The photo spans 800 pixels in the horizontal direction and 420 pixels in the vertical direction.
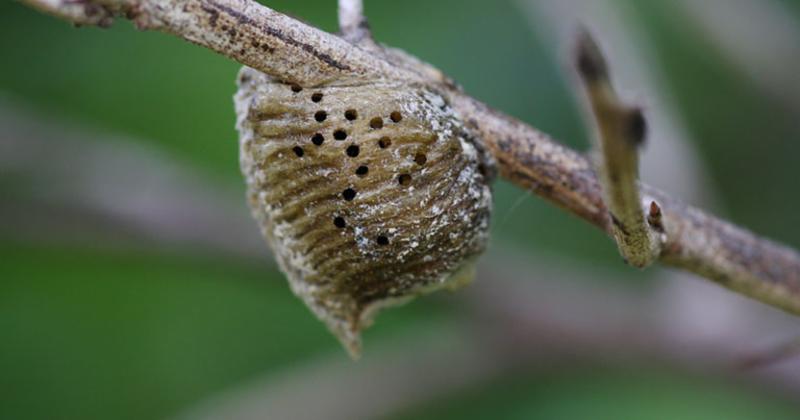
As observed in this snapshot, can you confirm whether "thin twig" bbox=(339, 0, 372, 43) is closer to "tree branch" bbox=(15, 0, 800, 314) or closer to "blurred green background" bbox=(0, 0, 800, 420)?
"tree branch" bbox=(15, 0, 800, 314)

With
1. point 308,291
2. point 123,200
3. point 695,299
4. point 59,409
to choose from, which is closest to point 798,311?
point 308,291

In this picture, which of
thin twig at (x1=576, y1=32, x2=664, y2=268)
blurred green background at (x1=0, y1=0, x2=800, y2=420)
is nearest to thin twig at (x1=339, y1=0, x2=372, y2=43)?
thin twig at (x1=576, y1=32, x2=664, y2=268)

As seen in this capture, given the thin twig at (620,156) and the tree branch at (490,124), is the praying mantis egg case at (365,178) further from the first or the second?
the thin twig at (620,156)

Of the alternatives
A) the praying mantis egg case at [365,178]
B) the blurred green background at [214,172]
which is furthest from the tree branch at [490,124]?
the blurred green background at [214,172]

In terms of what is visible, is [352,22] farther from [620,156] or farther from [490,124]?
[620,156]

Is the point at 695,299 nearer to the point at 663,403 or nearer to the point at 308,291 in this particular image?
the point at 663,403
